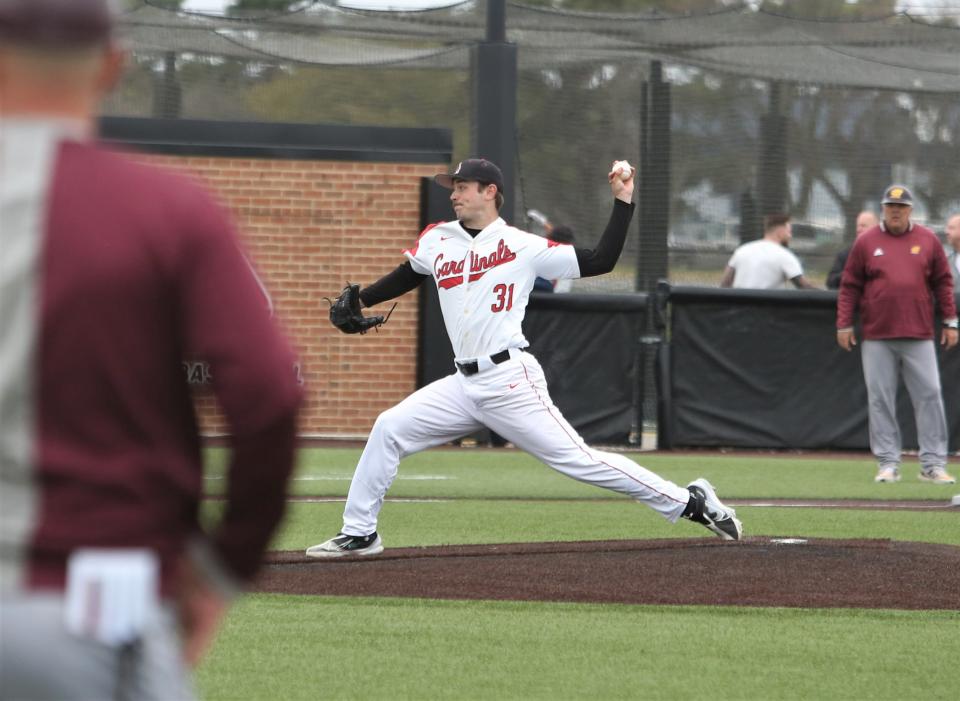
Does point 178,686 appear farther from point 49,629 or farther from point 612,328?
point 612,328

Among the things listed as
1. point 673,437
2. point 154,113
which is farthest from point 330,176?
point 673,437

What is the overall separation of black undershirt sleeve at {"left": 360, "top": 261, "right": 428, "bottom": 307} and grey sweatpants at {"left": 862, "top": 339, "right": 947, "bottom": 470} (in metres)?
5.40

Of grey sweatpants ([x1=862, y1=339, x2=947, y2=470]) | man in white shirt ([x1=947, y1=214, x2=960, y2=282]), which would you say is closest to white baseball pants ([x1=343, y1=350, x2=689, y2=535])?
grey sweatpants ([x1=862, y1=339, x2=947, y2=470])

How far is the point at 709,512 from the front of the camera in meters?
8.32

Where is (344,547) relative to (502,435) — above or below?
below

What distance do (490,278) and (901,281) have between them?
550 cm

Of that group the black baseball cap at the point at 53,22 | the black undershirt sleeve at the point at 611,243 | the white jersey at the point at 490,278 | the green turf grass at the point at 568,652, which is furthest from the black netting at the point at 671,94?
the black baseball cap at the point at 53,22

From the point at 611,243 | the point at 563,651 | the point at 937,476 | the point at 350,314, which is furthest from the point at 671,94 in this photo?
the point at 563,651

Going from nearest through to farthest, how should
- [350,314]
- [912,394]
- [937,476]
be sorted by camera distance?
[350,314] < [937,476] < [912,394]

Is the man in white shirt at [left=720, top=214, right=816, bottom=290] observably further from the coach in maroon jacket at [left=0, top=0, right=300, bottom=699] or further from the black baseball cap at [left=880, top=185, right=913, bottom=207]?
the coach in maroon jacket at [left=0, top=0, right=300, bottom=699]

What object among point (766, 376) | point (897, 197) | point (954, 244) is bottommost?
point (766, 376)

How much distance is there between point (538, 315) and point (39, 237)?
1409 cm

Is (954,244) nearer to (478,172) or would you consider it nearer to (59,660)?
(478,172)

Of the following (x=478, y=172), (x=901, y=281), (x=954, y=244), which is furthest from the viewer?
(x=954, y=244)
